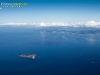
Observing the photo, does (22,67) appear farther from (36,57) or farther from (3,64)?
(36,57)

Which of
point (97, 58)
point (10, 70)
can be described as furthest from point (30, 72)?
point (97, 58)

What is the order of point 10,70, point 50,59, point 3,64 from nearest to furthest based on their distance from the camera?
point 10,70
point 3,64
point 50,59

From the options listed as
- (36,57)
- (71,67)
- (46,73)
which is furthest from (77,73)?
(36,57)

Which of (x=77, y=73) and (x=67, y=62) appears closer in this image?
(x=77, y=73)

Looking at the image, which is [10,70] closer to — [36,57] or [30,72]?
[30,72]

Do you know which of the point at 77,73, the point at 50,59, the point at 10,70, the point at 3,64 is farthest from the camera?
the point at 50,59

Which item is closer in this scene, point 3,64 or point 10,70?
point 10,70

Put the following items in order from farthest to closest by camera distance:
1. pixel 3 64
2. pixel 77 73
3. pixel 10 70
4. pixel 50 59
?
1. pixel 50 59
2. pixel 3 64
3. pixel 10 70
4. pixel 77 73

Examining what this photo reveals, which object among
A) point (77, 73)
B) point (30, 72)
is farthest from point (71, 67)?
point (30, 72)

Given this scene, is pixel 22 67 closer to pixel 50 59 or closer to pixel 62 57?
pixel 50 59
